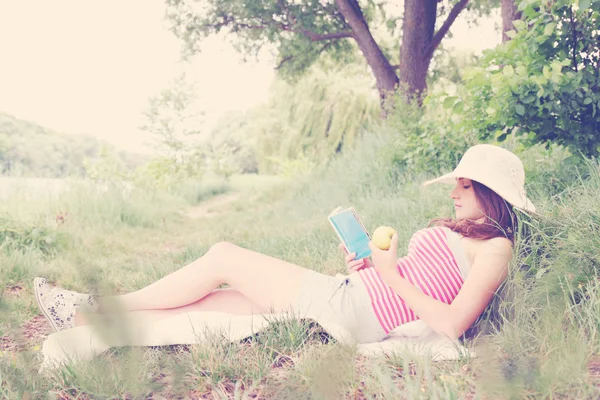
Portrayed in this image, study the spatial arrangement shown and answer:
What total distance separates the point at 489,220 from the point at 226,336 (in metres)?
1.27

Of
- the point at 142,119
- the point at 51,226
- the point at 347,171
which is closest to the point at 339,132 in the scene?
the point at 142,119

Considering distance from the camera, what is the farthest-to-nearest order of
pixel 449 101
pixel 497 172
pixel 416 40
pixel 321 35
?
pixel 321 35 < pixel 416 40 < pixel 449 101 < pixel 497 172

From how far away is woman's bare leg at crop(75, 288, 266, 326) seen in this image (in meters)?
2.81

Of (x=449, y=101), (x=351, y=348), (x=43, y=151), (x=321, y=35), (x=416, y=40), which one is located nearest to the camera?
(x=351, y=348)

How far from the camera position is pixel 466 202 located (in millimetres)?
2678

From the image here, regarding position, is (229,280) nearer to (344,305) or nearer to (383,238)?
(344,305)

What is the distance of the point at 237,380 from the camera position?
2127mm

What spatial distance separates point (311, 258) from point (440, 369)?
2.07 metres

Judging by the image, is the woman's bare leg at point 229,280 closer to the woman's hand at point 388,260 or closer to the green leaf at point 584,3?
the woman's hand at point 388,260

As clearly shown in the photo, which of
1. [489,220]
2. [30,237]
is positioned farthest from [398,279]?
[30,237]

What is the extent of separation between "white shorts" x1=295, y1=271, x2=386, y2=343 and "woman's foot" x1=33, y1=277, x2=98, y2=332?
105 centimetres

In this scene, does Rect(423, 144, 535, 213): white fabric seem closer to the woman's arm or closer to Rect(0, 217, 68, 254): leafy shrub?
the woman's arm


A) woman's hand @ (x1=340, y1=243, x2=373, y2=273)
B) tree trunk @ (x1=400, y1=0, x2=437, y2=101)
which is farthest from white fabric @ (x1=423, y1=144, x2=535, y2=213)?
tree trunk @ (x1=400, y1=0, x2=437, y2=101)

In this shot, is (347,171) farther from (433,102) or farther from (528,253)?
(528,253)
